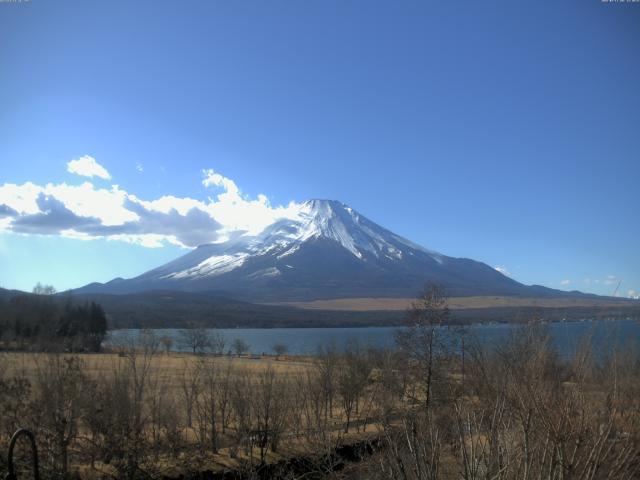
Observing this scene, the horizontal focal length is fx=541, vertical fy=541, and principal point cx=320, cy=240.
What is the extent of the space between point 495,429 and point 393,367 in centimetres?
2198

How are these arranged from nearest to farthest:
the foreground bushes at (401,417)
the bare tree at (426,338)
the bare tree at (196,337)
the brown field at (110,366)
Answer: the foreground bushes at (401,417)
the brown field at (110,366)
the bare tree at (426,338)
the bare tree at (196,337)

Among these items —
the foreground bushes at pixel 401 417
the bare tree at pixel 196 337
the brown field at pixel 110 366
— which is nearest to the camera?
the foreground bushes at pixel 401 417

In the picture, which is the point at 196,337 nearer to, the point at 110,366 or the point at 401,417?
the point at 110,366

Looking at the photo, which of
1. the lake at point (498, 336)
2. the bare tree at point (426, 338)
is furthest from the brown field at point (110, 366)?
the bare tree at point (426, 338)

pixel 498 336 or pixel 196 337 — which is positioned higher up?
pixel 498 336

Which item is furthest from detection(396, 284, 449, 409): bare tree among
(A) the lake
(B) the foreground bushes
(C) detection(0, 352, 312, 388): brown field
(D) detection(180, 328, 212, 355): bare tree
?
(D) detection(180, 328, 212, 355): bare tree

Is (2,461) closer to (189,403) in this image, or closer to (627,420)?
(189,403)

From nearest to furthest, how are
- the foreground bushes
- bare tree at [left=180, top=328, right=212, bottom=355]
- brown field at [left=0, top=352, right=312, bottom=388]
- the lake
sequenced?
the foreground bushes, the lake, brown field at [left=0, top=352, right=312, bottom=388], bare tree at [left=180, top=328, right=212, bottom=355]

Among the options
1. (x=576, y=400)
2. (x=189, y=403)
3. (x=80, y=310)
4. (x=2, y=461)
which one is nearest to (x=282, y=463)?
(x=189, y=403)

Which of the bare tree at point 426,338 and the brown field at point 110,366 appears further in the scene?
the bare tree at point 426,338

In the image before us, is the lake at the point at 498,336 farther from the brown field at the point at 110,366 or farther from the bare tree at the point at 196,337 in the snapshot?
the bare tree at the point at 196,337

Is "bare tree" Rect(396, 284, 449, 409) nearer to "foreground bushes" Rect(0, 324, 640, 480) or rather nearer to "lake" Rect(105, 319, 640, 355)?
"foreground bushes" Rect(0, 324, 640, 480)

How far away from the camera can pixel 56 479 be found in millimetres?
A: 11312

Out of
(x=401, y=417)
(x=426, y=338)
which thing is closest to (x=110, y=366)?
(x=426, y=338)
